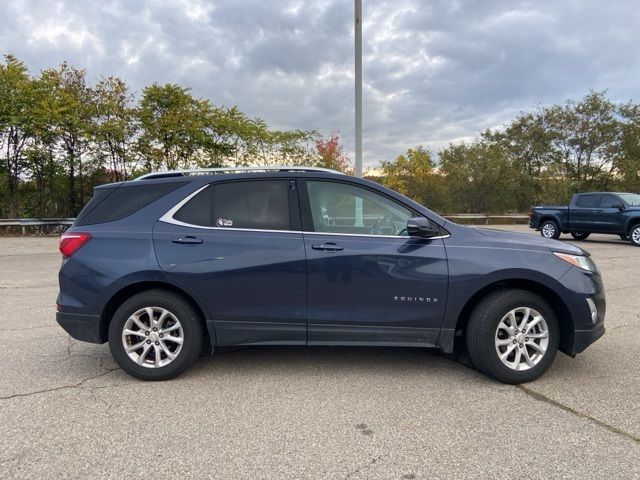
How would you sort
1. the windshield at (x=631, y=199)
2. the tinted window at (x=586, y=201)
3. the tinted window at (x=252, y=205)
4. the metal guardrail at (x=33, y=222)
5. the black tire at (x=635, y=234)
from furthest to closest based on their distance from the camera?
the metal guardrail at (x=33, y=222), the tinted window at (x=586, y=201), the windshield at (x=631, y=199), the black tire at (x=635, y=234), the tinted window at (x=252, y=205)

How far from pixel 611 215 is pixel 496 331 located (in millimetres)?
14069

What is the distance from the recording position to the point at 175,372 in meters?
3.91

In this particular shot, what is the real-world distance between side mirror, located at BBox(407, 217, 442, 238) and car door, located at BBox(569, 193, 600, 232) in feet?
47.2

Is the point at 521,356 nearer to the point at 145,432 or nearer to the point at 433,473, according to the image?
the point at 433,473

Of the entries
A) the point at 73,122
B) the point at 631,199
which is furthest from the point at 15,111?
the point at 631,199

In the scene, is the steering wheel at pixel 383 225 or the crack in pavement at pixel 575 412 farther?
the steering wheel at pixel 383 225

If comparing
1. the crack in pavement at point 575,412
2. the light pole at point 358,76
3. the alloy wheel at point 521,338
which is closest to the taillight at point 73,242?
the alloy wheel at point 521,338

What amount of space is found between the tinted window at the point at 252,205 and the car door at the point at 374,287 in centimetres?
33

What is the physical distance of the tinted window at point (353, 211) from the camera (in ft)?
12.9

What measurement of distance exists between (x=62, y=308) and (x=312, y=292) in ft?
7.15

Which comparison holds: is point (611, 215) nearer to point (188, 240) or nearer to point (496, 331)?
point (496, 331)

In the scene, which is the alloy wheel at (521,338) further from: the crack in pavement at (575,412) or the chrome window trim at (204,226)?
the chrome window trim at (204,226)

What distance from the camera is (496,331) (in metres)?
3.78

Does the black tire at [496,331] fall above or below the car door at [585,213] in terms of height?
below
